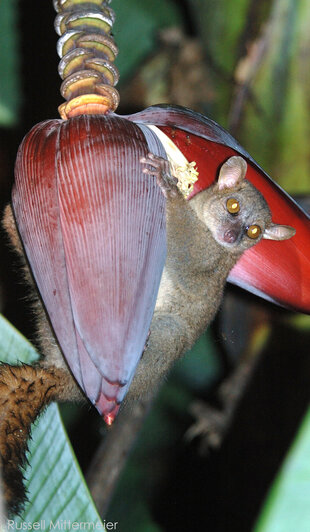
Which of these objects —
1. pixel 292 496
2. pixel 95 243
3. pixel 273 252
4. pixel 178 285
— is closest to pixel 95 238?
pixel 95 243

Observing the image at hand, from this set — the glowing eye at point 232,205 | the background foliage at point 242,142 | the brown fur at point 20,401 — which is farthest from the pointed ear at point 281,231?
the brown fur at point 20,401

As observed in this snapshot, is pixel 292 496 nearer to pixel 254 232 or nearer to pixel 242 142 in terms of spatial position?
pixel 254 232

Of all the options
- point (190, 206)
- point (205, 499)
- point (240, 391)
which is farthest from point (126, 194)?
point (205, 499)

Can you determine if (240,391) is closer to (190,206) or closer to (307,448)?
(190,206)

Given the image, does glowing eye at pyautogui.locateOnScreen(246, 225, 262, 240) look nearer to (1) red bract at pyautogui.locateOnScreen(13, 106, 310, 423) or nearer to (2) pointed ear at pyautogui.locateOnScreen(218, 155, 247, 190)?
(2) pointed ear at pyautogui.locateOnScreen(218, 155, 247, 190)

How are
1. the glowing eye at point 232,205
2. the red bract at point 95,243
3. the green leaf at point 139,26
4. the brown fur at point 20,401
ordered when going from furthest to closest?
the green leaf at point 139,26
the glowing eye at point 232,205
the brown fur at point 20,401
the red bract at point 95,243

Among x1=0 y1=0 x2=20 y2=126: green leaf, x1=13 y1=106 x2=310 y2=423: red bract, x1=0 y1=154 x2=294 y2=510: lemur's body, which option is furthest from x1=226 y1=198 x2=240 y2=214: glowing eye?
x1=0 y1=0 x2=20 y2=126: green leaf

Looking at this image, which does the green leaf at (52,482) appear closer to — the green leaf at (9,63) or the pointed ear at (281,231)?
the pointed ear at (281,231)
